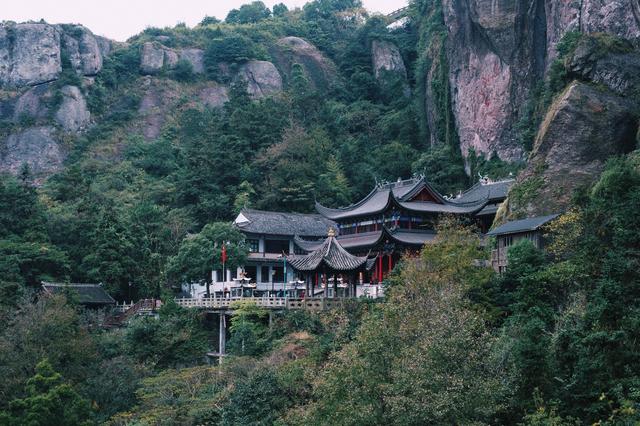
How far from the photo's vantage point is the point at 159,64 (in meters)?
92.4

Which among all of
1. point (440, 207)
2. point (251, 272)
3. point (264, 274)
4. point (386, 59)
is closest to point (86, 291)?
point (251, 272)

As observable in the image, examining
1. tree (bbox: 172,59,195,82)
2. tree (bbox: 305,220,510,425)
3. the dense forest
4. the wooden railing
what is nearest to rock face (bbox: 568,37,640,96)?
the dense forest

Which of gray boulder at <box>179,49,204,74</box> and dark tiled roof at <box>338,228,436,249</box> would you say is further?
gray boulder at <box>179,49,204,74</box>

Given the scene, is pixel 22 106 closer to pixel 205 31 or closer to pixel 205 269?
pixel 205 31

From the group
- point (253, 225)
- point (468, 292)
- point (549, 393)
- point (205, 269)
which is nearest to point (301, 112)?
point (253, 225)

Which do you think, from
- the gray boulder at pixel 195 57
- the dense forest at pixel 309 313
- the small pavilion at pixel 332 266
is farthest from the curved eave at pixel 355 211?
the gray boulder at pixel 195 57

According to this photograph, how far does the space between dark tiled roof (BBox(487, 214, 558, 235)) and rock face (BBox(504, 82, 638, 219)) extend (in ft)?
3.44

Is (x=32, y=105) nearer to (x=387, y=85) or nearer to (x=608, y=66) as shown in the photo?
(x=387, y=85)

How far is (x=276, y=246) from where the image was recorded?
5606 centimetres

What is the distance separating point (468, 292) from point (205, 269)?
18133mm

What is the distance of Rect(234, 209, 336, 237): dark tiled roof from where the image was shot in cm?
5453

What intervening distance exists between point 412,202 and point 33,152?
143 ft

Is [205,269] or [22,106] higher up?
[22,106]

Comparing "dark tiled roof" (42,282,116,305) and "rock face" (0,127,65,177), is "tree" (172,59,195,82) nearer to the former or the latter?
"rock face" (0,127,65,177)
